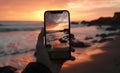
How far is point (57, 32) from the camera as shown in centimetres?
366

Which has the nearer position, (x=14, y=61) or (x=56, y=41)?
(x=56, y=41)

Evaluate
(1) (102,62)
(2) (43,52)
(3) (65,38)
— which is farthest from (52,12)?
(1) (102,62)

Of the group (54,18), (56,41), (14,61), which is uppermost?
(54,18)

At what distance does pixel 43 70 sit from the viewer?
7.16 feet

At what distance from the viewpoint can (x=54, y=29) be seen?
11.2 ft

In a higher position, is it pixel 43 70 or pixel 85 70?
pixel 43 70

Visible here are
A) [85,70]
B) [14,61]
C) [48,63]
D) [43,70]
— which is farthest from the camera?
[14,61]

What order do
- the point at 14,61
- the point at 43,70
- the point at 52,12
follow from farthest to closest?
the point at 14,61 < the point at 52,12 < the point at 43,70

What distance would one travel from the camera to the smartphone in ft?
10.3

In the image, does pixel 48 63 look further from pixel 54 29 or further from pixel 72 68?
pixel 72 68

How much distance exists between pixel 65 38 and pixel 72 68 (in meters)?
6.63

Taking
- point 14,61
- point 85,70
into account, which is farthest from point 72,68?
point 14,61

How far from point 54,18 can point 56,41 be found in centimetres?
40

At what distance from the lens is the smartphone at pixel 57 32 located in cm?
313
